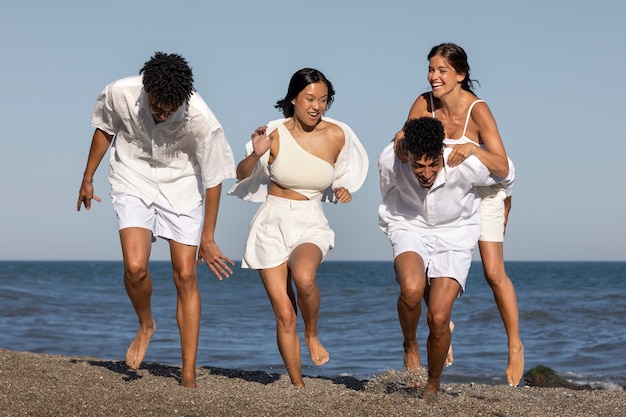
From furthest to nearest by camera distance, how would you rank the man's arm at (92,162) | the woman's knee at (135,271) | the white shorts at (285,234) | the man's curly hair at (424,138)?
the white shorts at (285,234)
the man's arm at (92,162)
the woman's knee at (135,271)
the man's curly hair at (424,138)

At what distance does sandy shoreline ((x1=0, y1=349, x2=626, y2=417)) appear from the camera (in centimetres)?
530

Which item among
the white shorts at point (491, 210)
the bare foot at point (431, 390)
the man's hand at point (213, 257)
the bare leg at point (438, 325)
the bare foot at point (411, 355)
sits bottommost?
the bare foot at point (431, 390)

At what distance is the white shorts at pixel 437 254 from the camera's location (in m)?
5.78

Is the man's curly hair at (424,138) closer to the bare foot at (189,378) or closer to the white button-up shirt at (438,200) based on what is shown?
the white button-up shirt at (438,200)

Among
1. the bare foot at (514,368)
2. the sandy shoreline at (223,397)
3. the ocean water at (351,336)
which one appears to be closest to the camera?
the sandy shoreline at (223,397)

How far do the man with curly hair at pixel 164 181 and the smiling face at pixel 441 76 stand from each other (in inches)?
58.0

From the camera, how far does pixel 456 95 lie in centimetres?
612

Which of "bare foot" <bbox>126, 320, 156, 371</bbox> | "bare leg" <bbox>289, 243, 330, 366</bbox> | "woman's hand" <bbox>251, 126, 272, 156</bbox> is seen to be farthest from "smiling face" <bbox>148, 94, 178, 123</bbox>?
"bare foot" <bbox>126, 320, 156, 371</bbox>

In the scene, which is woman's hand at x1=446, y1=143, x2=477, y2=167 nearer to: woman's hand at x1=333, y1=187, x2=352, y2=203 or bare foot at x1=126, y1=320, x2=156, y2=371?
→ woman's hand at x1=333, y1=187, x2=352, y2=203

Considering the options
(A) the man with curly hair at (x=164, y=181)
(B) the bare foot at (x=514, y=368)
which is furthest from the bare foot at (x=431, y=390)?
(A) the man with curly hair at (x=164, y=181)

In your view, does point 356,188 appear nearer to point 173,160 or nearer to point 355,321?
point 173,160

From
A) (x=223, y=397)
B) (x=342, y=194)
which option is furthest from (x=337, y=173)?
(x=223, y=397)

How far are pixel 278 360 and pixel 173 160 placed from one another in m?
5.51

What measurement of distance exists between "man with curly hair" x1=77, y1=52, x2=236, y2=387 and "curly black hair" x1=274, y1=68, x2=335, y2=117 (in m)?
0.74
